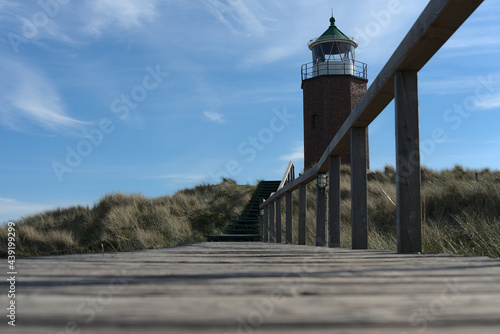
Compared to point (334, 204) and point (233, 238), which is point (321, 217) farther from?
point (233, 238)

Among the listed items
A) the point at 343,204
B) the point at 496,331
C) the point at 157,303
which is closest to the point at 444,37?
the point at 496,331

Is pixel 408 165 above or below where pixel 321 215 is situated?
above

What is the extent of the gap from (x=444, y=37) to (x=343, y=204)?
342 inches

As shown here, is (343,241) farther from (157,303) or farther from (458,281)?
(157,303)

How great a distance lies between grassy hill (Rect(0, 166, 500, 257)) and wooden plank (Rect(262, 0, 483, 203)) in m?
0.98

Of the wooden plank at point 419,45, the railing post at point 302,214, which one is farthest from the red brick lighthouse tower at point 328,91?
the wooden plank at point 419,45

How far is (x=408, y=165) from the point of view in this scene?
2.48m

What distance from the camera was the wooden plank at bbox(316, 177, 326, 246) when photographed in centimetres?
549

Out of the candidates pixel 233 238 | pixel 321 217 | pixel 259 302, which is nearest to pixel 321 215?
pixel 321 217

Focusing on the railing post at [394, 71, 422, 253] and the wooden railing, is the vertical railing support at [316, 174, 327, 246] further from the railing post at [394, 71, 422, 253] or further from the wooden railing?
the railing post at [394, 71, 422, 253]

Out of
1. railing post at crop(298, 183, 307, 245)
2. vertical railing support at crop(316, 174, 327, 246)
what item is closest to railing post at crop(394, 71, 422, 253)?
vertical railing support at crop(316, 174, 327, 246)

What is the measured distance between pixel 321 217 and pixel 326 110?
16.2m

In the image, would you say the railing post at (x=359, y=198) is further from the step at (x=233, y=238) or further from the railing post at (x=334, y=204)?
the step at (x=233, y=238)

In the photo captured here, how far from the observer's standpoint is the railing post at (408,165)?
247cm
